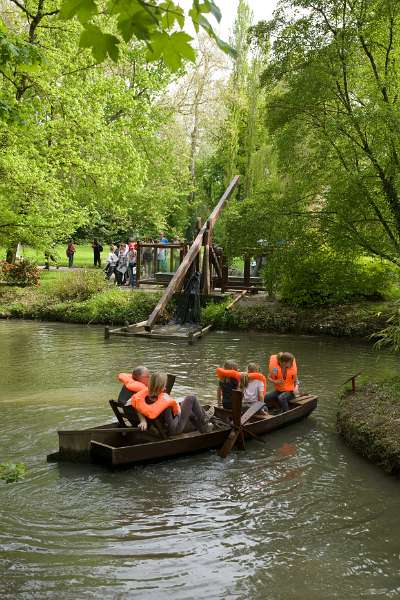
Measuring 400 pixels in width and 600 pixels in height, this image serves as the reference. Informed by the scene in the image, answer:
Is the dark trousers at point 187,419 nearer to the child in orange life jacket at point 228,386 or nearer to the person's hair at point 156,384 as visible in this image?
the person's hair at point 156,384

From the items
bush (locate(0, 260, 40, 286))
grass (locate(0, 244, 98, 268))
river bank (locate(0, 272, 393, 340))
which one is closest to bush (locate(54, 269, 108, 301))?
river bank (locate(0, 272, 393, 340))

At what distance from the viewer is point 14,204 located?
2495 centimetres

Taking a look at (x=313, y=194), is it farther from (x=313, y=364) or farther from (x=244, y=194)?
(x=244, y=194)

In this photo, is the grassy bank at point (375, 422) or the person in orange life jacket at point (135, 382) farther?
the person in orange life jacket at point (135, 382)

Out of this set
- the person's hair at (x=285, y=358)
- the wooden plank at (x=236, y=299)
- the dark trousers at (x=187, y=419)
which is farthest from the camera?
the wooden plank at (x=236, y=299)

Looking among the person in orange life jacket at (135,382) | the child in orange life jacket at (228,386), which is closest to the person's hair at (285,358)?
the child in orange life jacket at (228,386)

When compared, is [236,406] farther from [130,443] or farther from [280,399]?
[280,399]

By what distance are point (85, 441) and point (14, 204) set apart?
1726cm

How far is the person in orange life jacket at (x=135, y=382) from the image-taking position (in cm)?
1050

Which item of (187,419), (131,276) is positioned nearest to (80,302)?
(131,276)

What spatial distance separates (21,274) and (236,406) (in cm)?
2124

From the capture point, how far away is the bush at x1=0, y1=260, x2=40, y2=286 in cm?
2941

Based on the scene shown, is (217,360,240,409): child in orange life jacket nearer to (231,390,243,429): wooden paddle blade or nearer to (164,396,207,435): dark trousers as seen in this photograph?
(231,390,243,429): wooden paddle blade

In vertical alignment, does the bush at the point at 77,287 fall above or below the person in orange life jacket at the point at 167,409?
above
